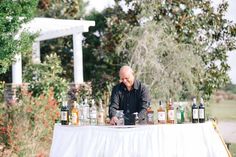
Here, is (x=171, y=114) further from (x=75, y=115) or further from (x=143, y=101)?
(x=75, y=115)

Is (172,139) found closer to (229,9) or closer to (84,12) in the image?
(229,9)

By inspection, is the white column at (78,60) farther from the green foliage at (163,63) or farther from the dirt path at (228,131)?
the dirt path at (228,131)

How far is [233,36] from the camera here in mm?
16094

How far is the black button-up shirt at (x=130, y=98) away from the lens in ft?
24.4

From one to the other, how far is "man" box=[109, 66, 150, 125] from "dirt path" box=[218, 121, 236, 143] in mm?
7062

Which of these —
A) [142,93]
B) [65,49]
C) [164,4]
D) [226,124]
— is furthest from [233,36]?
[142,93]

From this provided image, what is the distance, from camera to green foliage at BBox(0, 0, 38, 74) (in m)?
10.2

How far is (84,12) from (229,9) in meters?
9.80

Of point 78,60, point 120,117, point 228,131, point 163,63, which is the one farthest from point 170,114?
point 228,131

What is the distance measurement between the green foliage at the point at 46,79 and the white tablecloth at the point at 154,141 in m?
7.41

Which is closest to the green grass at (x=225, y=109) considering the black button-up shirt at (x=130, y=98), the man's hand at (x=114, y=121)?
the black button-up shirt at (x=130, y=98)

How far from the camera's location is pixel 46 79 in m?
14.8

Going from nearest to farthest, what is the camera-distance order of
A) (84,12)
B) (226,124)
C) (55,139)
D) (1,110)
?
1. (55,139)
2. (1,110)
3. (226,124)
4. (84,12)

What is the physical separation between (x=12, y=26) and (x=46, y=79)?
14.8ft
